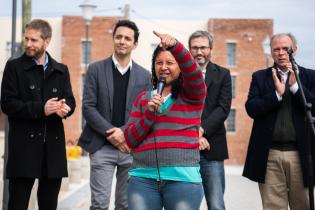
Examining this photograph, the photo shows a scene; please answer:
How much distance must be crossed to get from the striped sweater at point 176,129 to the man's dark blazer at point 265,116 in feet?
5.14

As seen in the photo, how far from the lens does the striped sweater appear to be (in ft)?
17.1

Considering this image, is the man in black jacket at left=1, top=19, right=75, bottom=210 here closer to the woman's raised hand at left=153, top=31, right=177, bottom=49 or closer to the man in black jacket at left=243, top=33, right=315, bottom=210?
the woman's raised hand at left=153, top=31, right=177, bottom=49

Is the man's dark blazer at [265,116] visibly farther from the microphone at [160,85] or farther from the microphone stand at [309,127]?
the microphone at [160,85]

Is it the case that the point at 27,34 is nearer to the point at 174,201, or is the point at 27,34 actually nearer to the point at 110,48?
the point at 174,201

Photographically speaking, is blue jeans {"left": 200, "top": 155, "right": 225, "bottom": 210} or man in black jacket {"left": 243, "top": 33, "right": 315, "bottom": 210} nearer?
man in black jacket {"left": 243, "top": 33, "right": 315, "bottom": 210}

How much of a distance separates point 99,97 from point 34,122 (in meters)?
0.80

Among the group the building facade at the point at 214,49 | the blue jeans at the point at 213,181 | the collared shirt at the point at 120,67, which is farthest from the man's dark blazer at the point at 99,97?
the building facade at the point at 214,49

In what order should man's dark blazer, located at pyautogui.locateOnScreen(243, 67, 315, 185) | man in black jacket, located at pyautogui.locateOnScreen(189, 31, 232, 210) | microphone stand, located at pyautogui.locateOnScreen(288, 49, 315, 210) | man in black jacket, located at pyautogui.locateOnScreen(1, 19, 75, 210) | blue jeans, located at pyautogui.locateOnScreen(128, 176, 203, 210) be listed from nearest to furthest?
blue jeans, located at pyautogui.locateOnScreen(128, 176, 203, 210) → microphone stand, located at pyautogui.locateOnScreen(288, 49, 315, 210) → man in black jacket, located at pyautogui.locateOnScreen(1, 19, 75, 210) → man's dark blazer, located at pyautogui.locateOnScreen(243, 67, 315, 185) → man in black jacket, located at pyautogui.locateOnScreen(189, 31, 232, 210)

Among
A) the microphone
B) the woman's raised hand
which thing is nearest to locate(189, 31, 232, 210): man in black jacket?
the microphone

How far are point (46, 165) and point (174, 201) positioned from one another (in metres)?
1.71

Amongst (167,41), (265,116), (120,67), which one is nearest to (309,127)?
(265,116)

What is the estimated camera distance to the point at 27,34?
6.41 meters

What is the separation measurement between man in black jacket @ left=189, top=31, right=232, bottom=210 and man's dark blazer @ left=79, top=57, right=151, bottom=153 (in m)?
0.63

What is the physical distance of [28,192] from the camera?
6.47 meters
